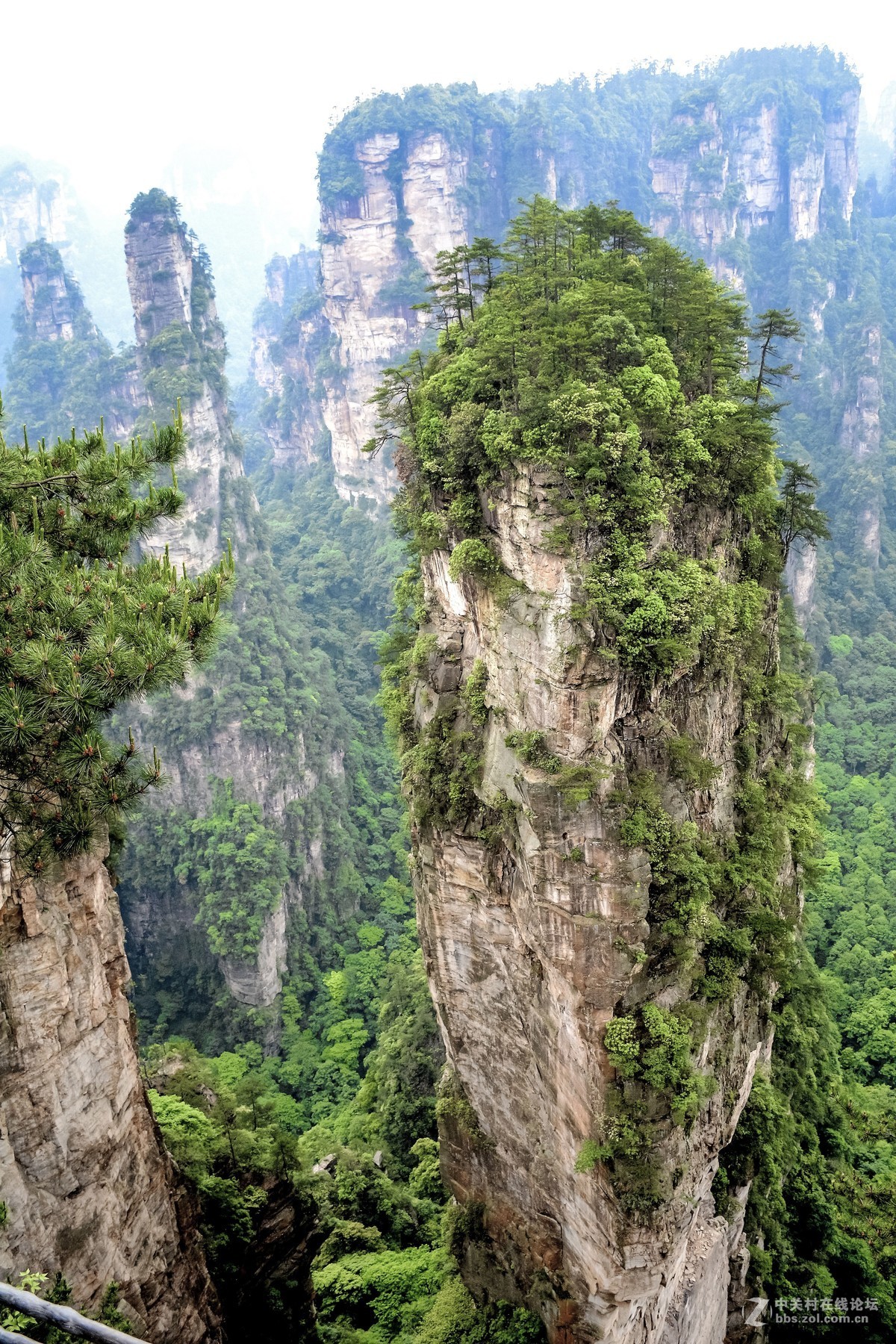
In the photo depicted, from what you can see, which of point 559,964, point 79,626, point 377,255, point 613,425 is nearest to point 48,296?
point 377,255

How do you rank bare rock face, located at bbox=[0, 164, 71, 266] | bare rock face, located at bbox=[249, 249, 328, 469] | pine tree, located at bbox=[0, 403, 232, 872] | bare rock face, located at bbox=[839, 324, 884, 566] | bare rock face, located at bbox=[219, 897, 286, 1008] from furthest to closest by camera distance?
bare rock face, located at bbox=[0, 164, 71, 266], bare rock face, located at bbox=[249, 249, 328, 469], bare rock face, located at bbox=[839, 324, 884, 566], bare rock face, located at bbox=[219, 897, 286, 1008], pine tree, located at bbox=[0, 403, 232, 872]

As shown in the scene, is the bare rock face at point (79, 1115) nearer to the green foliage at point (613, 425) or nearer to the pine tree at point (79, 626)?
the pine tree at point (79, 626)

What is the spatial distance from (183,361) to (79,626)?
49223mm

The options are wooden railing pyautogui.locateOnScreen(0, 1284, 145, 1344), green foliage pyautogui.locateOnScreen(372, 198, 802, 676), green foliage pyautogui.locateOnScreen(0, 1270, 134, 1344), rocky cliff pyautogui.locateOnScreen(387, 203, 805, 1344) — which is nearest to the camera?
wooden railing pyautogui.locateOnScreen(0, 1284, 145, 1344)

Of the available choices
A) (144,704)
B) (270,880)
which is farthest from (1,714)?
(144,704)

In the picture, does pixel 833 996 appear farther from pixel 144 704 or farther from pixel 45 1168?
pixel 144 704

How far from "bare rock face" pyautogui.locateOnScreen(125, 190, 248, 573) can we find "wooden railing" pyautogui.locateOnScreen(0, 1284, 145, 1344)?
1880 inches

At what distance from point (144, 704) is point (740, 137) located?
71.0 metres

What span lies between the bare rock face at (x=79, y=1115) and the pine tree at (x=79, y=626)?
3.01 ft

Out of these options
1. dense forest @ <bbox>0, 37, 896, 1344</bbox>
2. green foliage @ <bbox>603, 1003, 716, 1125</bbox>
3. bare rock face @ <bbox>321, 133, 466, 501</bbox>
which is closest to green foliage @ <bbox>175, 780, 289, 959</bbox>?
dense forest @ <bbox>0, 37, 896, 1344</bbox>

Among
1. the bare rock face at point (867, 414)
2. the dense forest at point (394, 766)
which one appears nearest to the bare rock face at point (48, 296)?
the dense forest at point (394, 766)

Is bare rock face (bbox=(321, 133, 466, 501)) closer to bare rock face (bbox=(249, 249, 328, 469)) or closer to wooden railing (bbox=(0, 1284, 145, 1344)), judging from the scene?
bare rock face (bbox=(249, 249, 328, 469))

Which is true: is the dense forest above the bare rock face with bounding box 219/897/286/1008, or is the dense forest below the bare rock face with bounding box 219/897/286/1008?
above

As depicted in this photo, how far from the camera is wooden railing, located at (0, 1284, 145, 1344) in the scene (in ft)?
11.1
